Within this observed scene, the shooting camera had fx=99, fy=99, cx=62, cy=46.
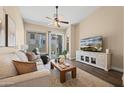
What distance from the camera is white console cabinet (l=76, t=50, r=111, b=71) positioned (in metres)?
3.92

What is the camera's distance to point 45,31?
7.37m

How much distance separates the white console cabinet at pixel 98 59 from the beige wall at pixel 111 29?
0.33 metres

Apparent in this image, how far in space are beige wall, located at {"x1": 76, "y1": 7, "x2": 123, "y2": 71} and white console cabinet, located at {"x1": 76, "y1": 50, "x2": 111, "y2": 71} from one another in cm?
33

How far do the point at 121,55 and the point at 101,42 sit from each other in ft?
3.17

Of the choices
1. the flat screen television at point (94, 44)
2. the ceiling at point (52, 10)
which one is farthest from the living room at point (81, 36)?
the flat screen television at point (94, 44)

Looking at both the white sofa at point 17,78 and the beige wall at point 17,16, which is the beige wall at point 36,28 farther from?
the white sofa at point 17,78

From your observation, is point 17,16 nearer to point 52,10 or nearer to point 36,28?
point 52,10

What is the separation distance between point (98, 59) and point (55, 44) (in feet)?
14.2

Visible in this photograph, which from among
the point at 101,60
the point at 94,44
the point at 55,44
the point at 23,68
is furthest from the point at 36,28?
the point at 23,68

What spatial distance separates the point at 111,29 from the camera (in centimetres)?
407

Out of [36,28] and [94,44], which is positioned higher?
[36,28]

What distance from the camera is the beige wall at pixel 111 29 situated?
3742mm

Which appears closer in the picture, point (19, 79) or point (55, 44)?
point (19, 79)
